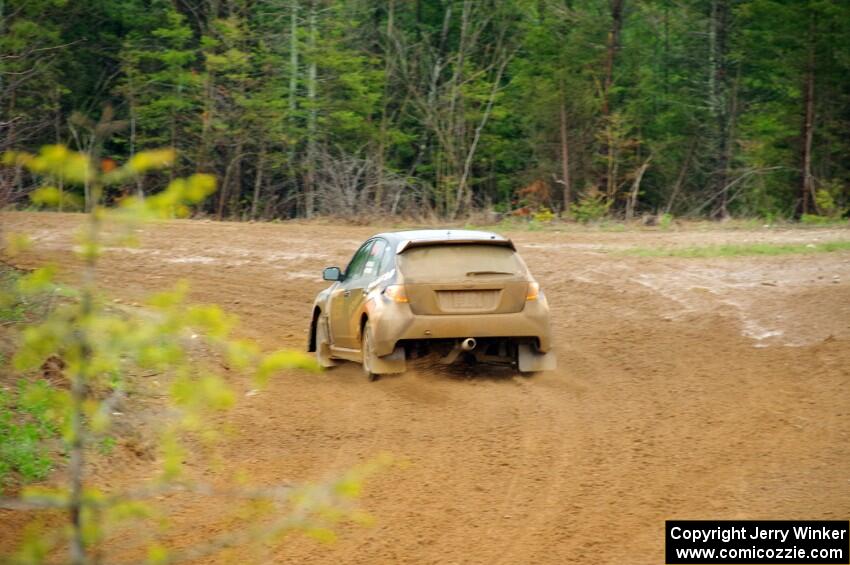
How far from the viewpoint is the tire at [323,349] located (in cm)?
1409

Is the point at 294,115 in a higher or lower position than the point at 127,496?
higher

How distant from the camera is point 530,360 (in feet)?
41.2

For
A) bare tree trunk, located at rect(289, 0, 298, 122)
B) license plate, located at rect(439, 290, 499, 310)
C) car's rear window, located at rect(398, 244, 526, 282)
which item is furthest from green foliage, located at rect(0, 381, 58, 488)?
bare tree trunk, located at rect(289, 0, 298, 122)

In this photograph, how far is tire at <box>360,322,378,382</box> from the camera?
1237 cm

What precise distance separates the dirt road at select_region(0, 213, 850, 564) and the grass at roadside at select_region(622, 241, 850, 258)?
62 centimetres

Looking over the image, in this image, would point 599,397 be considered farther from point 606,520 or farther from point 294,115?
point 294,115

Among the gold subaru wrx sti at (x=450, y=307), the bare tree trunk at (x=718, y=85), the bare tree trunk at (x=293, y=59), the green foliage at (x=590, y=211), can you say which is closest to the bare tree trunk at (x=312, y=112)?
the bare tree trunk at (x=293, y=59)

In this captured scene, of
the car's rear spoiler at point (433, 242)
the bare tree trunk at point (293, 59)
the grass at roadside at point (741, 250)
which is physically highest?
the bare tree trunk at point (293, 59)

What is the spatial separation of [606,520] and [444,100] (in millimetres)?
33902

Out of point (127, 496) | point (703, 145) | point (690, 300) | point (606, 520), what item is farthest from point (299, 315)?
point (703, 145)

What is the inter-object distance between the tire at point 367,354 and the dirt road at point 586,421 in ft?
0.46

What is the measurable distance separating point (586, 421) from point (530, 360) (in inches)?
74.6

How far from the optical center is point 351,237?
24.2 metres

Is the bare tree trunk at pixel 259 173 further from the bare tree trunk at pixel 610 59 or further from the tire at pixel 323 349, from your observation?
the tire at pixel 323 349
